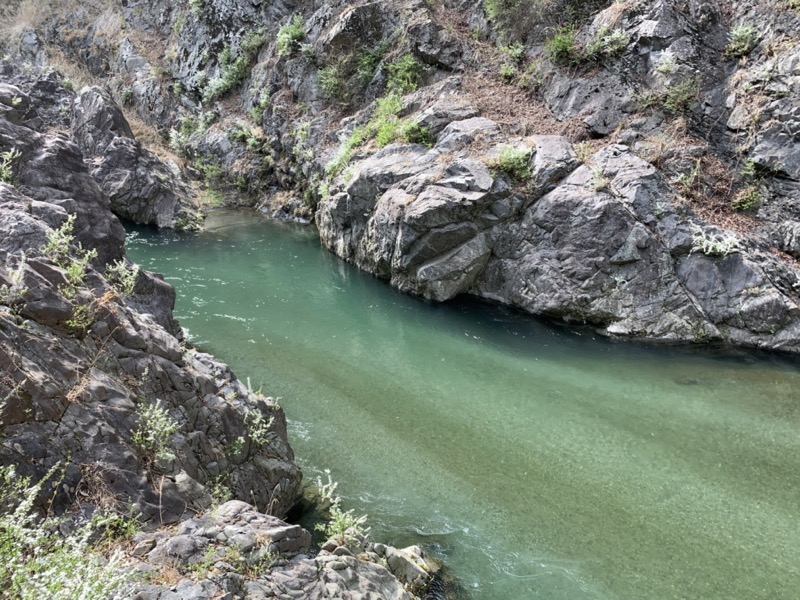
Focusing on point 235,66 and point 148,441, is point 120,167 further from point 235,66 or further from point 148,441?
point 148,441

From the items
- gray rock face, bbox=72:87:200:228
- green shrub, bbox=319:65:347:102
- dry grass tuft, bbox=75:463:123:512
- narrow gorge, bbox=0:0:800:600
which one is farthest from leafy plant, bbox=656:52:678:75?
gray rock face, bbox=72:87:200:228

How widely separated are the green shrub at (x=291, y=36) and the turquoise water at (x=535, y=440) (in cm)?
1360

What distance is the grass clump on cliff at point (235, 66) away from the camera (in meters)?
24.4

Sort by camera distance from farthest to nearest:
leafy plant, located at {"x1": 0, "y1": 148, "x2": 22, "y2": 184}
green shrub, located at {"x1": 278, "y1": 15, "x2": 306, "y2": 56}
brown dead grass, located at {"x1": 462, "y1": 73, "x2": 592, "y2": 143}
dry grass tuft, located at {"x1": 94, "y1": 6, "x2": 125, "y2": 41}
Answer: dry grass tuft, located at {"x1": 94, "y1": 6, "x2": 125, "y2": 41}, green shrub, located at {"x1": 278, "y1": 15, "x2": 306, "y2": 56}, brown dead grass, located at {"x1": 462, "y1": 73, "x2": 592, "y2": 143}, leafy plant, located at {"x1": 0, "y1": 148, "x2": 22, "y2": 184}

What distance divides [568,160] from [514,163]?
135cm

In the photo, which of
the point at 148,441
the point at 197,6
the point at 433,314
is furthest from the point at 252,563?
the point at 197,6

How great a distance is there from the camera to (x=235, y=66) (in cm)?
2480

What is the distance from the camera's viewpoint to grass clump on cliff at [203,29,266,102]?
24375 mm

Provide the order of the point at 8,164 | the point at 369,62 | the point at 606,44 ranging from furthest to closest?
the point at 369,62 < the point at 606,44 < the point at 8,164

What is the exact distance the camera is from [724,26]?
1323 centimetres

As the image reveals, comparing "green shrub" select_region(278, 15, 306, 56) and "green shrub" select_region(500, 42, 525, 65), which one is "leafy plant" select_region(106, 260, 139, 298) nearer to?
"green shrub" select_region(500, 42, 525, 65)

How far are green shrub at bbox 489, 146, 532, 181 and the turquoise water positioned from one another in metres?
3.35

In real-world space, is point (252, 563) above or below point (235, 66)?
below

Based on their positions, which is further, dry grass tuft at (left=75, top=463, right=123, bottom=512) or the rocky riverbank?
dry grass tuft at (left=75, top=463, right=123, bottom=512)
